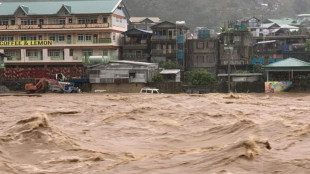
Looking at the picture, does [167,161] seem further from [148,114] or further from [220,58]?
[220,58]

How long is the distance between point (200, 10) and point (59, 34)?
4506 cm

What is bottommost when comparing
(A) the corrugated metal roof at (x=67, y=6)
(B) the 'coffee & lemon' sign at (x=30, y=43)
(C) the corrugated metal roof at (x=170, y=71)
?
(C) the corrugated metal roof at (x=170, y=71)

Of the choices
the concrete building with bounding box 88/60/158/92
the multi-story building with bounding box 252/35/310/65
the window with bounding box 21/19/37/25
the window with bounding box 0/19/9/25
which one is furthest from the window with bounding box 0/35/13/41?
the multi-story building with bounding box 252/35/310/65

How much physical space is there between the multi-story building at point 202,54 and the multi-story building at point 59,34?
8.66 m

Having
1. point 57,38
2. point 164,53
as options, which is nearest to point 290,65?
point 164,53

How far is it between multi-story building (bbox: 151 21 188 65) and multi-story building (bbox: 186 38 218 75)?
3.52 feet

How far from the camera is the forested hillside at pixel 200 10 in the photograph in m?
93.9

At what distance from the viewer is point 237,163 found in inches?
424

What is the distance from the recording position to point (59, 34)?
57406 mm

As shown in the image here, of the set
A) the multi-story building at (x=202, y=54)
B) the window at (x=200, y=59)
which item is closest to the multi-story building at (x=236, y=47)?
the multi-story building at (x=202, y=54)

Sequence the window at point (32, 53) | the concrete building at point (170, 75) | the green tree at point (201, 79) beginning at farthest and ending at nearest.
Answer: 1. the window at point (32, 53)
2. the concrete building at point (170, 75)
3. the green tree at point (201, 79)

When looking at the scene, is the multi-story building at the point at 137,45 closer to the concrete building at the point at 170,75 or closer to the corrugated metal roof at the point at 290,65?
the concrete building at the point at 170,75

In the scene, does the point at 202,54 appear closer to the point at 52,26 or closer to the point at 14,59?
the point at 52,26

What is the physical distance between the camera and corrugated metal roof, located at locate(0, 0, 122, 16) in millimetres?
57219
